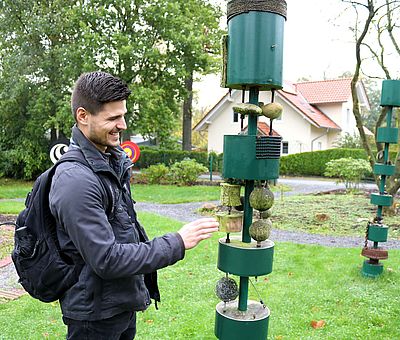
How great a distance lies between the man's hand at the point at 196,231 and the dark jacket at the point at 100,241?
3 cm

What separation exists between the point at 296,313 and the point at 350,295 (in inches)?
29.6

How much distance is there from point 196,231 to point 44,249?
0.58 metres

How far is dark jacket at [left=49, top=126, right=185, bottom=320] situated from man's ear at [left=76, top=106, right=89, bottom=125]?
0.05m

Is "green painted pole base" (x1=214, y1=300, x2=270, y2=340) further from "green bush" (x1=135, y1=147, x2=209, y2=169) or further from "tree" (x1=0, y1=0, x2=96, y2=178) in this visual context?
"green bush" (x1=135, y1=147, x2=209, y2=169)

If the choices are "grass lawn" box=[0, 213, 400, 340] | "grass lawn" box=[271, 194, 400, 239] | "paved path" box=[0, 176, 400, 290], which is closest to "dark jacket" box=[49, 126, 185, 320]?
"grass lawn" box=[0, 213, 400, 340]

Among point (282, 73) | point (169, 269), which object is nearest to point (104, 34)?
point (169, 269)

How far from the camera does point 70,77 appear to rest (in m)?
15.0

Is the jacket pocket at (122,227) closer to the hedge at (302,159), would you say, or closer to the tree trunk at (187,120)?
the tree trunk at (187,120)

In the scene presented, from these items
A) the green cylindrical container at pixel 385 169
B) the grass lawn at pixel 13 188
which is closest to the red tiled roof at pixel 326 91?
the grass lawn at pixel 13 188

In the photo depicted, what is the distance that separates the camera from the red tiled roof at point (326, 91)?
23.6 m

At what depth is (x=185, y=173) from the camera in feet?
50.3

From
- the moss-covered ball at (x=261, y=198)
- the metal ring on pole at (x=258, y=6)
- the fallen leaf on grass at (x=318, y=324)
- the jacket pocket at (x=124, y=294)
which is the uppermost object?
the metal ring on pole at (x=258, y=6)

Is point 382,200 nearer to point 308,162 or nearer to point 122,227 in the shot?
point 122,227

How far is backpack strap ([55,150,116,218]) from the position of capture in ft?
5.28
